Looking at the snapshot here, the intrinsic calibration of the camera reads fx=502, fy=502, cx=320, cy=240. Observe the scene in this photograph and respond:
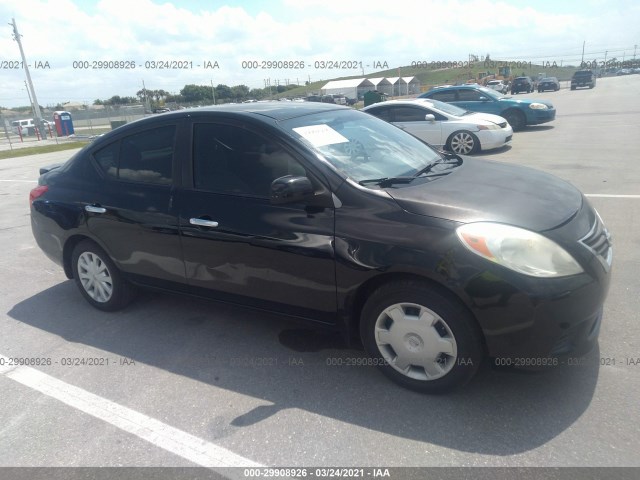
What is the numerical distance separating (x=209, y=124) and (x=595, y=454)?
311 cm

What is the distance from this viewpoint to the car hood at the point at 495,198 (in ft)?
9.21

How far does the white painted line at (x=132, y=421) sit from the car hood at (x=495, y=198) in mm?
1695

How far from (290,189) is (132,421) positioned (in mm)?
1663

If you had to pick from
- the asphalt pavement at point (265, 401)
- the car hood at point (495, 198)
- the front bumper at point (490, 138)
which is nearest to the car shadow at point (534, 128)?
the front bumper at point (490, 138)

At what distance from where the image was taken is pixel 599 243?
2.94 meters

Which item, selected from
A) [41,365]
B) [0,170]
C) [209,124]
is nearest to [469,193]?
[209,124]

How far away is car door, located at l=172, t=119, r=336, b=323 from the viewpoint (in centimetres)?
313

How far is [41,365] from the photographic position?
3701mm

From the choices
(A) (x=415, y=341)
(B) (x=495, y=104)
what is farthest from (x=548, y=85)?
(A) (x=415, y=341)

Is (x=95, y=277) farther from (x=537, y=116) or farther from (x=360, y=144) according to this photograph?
(x=537, y=116)

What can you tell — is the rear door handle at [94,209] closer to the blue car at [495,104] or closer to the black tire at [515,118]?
the blue car at [495,104]

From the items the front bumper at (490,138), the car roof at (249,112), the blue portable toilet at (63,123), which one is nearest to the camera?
the car roof at (249,112)

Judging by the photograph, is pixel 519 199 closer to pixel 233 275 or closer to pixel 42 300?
pixel 233 275

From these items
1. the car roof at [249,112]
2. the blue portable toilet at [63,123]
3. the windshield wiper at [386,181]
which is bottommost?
the blue portable toilet at [63,123]
